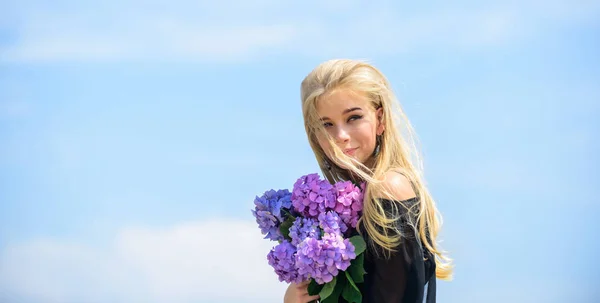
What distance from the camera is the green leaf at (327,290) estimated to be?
4.69 meters

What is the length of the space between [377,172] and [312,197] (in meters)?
0.46

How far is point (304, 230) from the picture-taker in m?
4.75

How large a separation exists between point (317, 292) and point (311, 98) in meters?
1.26

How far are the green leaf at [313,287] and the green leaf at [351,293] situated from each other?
0.57 feet

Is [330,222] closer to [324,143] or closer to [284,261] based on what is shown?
[284,261]

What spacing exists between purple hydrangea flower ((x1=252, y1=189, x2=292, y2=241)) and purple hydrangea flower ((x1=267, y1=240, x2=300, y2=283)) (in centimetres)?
16

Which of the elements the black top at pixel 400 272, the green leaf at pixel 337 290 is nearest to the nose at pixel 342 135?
the black top at pixel 400 272

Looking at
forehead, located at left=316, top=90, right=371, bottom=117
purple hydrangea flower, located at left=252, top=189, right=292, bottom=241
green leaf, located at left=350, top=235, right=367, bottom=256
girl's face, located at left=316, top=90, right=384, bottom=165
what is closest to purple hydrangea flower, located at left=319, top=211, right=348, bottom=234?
green leaf, located at left=350, top=235, right=367, bottom=256

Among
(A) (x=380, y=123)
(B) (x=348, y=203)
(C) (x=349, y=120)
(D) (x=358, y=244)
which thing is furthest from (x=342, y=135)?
(D) (x=358, y=244)

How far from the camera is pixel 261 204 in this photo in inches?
198

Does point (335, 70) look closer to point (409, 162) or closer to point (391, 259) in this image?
point (409, 162)

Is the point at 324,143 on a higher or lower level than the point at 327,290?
higher

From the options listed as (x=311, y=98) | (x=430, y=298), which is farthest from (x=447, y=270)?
(x=311, y=98)

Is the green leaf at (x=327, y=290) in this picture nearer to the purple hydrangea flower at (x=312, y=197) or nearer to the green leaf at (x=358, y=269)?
the green leaf at (x=358, y=269)
